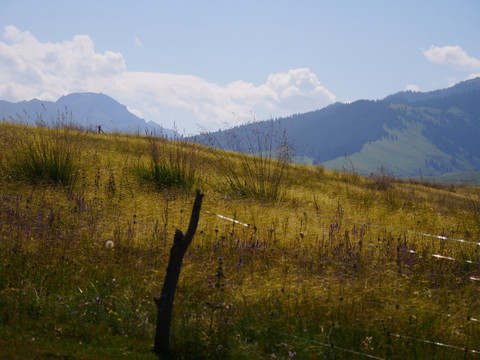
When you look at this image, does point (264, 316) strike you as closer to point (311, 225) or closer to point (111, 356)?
point (111, 356)

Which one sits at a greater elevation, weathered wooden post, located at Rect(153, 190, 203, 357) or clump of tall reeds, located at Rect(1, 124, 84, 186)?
clump of tall reeds, located at Rect(1, 124, 84, 186)

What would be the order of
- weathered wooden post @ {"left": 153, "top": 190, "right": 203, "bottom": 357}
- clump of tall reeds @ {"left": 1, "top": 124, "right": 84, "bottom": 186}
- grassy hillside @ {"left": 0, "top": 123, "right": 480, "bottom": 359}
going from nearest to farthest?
weathered wooden post @ {"left": 153, "top": 190, "right": 203, "bottom": 357}, grassy hillside @ {"left": 0, "top": 123, "right": 480, "bottom": 359}, clump of tall reeds @ {"left": 1, "top": 124, "right": 84, "bottom": 186}

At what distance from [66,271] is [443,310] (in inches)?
176

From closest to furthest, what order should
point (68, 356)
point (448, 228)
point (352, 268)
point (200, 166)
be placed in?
point (68, 356) < point (352, 268) < point (448, 228) < point (200, 166)

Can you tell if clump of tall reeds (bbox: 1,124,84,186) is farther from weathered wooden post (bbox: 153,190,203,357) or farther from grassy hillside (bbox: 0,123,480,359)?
weathered wooden post (bbox: 153,190,203,357)

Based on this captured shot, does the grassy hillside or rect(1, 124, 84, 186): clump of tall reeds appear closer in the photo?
the grassy hillside

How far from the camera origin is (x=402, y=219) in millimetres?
9266

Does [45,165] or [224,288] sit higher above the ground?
[45,165]

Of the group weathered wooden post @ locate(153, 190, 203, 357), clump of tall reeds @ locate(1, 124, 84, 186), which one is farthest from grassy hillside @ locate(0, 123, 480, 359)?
clump of tall reeds @ locate(1, 124, 84, 186)

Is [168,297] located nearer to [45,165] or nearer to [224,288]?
[224,288]

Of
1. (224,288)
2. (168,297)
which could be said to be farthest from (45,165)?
(168,297)

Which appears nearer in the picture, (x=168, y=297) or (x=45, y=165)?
(x=168, y=297)

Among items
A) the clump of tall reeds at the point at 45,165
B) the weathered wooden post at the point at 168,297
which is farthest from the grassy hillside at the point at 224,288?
the clump of tall reeds at the point at 45,165

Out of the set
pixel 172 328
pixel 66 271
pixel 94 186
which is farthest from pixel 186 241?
pixel 94 186
